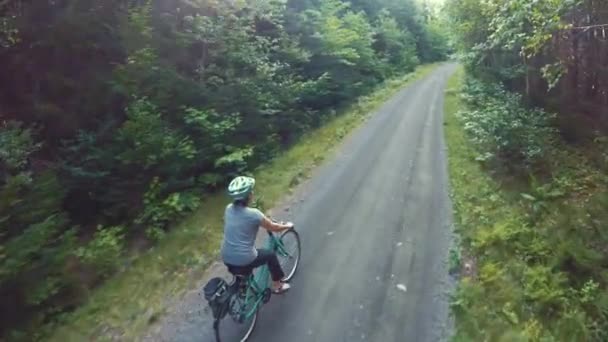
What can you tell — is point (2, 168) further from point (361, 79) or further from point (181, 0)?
point (361, 79)

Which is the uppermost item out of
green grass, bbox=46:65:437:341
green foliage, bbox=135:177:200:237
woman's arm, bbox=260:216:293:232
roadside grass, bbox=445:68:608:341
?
woman's arm, bbox=260:216:293:232

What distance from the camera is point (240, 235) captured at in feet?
16.4

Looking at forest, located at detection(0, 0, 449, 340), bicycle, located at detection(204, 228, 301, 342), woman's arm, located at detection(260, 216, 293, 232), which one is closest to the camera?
bicycle, located at detection(204, 228, 301, 342)

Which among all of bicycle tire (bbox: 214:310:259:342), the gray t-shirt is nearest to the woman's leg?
the gray t-shirt

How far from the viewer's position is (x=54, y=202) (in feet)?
19.8

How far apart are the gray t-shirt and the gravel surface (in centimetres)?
108

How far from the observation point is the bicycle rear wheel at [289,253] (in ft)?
20.5

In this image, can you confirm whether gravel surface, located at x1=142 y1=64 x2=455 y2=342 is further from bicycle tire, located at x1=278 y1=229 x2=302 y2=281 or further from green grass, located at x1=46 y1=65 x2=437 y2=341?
green grass, located at x1=46 y1=65 x2=437 y2=341

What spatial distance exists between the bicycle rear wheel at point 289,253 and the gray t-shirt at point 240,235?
1147 millimetres

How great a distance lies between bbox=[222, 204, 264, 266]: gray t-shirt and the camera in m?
5.00

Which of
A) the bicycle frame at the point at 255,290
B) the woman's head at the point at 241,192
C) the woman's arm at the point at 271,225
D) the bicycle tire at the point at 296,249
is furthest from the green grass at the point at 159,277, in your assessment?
the woman's head at the point at 241,192

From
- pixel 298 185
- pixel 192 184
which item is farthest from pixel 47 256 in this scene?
pixel 298 185

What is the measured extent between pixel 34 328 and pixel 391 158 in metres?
9.87

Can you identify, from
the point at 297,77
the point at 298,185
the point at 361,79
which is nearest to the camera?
the point at 298,185
